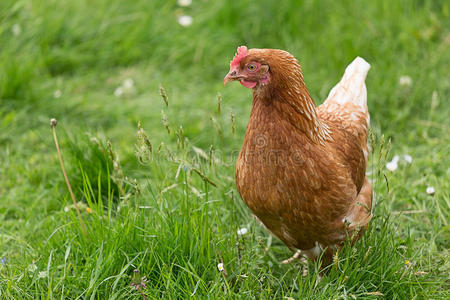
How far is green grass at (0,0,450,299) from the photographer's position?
2.92m

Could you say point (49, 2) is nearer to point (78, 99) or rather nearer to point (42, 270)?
point (78, 99)

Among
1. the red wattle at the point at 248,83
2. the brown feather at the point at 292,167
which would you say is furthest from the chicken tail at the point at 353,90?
the red wattle at the point at 248,83

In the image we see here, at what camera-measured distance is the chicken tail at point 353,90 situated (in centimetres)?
363

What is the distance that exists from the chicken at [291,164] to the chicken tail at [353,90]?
59 cm

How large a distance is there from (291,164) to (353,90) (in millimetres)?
1093

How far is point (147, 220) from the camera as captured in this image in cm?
310

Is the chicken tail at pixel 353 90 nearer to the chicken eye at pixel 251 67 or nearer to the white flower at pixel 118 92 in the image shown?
the chicken eye at pixel 251 67

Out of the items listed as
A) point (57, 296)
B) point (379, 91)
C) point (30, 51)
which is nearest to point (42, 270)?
point (57, 296)

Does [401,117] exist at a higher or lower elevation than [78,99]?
lower

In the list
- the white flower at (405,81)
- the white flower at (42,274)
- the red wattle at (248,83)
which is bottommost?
the white flower at (405,81)

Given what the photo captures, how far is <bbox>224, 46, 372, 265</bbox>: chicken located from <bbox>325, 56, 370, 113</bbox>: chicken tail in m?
0.59

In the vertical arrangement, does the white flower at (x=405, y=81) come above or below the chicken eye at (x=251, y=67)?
below

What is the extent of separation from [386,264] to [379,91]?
2.30m

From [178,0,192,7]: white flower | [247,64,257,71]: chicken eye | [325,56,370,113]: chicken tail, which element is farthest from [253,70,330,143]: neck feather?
[178,0,192,7]: white flower
